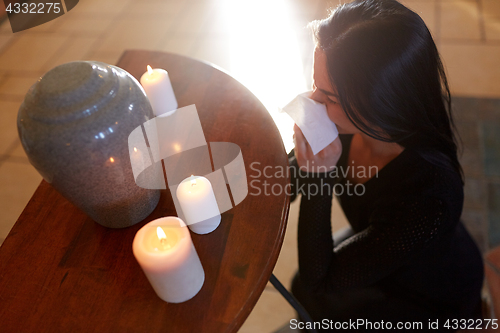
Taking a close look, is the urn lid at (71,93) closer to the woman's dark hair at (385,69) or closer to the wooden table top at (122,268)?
the wooden table top at (122,268)

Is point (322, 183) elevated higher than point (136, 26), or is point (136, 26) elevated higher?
point (322, 183)

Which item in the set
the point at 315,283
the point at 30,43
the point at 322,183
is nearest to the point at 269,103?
the point at 322,183

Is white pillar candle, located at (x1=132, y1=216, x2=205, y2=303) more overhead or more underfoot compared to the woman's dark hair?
more underfoot

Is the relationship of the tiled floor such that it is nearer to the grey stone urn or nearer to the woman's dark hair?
the woman's dark hair

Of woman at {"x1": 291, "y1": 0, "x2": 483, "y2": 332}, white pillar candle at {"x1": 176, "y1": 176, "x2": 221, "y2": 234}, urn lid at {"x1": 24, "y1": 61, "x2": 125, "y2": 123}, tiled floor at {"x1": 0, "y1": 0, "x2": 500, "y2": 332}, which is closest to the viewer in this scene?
urn lid at {"x1": 24, "y1": 61, "x2": 125, "y2": 123}

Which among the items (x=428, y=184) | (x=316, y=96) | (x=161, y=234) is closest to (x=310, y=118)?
(x=316, y=96)

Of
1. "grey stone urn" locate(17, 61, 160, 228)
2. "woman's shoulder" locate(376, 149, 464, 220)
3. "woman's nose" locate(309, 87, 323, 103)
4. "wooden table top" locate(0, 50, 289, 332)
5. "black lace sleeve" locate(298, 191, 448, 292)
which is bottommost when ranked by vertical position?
"black lace sleeve" locate(298, 191, 448, 292)

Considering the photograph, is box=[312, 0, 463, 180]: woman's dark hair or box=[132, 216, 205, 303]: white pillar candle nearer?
box=[132, 216, 205, 303]: white pillar candle

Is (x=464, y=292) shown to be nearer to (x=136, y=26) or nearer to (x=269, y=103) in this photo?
(x=269, y=103)

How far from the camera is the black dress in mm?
806

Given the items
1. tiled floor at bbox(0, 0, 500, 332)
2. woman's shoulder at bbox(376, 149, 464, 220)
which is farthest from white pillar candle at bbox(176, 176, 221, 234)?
tiled floor at bbox(0, 0, 500, 332)

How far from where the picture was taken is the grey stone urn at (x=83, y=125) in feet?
1.58

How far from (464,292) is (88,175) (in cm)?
91

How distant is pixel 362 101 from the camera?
28.3 inches
